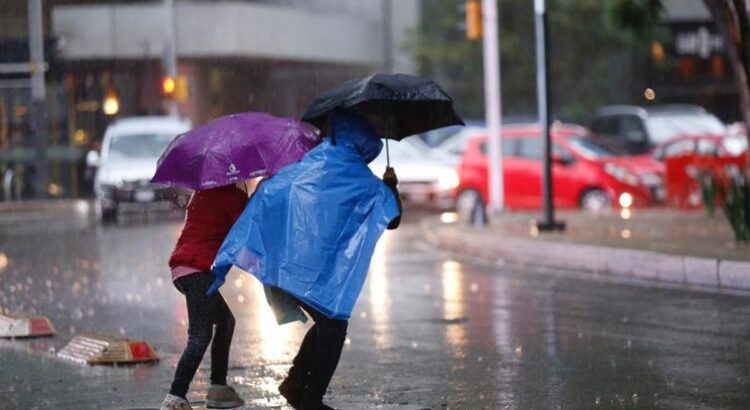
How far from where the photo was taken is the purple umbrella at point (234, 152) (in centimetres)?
842

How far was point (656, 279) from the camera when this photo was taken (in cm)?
1609

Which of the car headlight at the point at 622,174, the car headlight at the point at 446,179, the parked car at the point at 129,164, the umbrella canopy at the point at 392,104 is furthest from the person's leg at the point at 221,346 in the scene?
the car headlight at the point at 446,179

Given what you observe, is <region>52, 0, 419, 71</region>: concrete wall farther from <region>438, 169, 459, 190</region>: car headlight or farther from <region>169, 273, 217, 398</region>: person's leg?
<region>169, 273, 217, 398</region>: person's leg

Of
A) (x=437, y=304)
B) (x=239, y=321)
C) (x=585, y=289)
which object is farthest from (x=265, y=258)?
(x=585, y=289)

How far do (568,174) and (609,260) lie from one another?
32.7ft

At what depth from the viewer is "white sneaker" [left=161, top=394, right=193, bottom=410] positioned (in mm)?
8617

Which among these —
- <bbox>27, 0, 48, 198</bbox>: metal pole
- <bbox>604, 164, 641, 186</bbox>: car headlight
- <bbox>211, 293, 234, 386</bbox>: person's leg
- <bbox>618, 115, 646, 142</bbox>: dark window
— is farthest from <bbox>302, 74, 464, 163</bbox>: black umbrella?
<bbox>27, 0, 48, 198</bbox>: metal pole

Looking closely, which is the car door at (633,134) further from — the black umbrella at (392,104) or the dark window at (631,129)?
the black umbrella at (392,104)

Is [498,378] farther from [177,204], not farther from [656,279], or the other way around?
[656,279]

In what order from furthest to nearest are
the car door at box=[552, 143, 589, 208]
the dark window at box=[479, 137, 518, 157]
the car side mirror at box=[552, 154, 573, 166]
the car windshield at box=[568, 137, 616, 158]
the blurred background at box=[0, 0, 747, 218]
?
the blurred background at box=[0, 0, 747, 218] → the dark window at box=[479, 137, 518, 157] → the car windshield at box=[568, 137, 616, 158] → the car side mirror at box=[552, 154, 573, 166] → the car door at box=[552, 143, 589, 208]

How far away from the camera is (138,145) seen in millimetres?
30781

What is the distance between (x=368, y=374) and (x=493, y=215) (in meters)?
14.2

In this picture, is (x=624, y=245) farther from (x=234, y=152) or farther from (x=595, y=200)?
(x=234, y=152)

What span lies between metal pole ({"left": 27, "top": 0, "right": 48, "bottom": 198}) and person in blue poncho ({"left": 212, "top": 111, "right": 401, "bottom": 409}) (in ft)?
103
